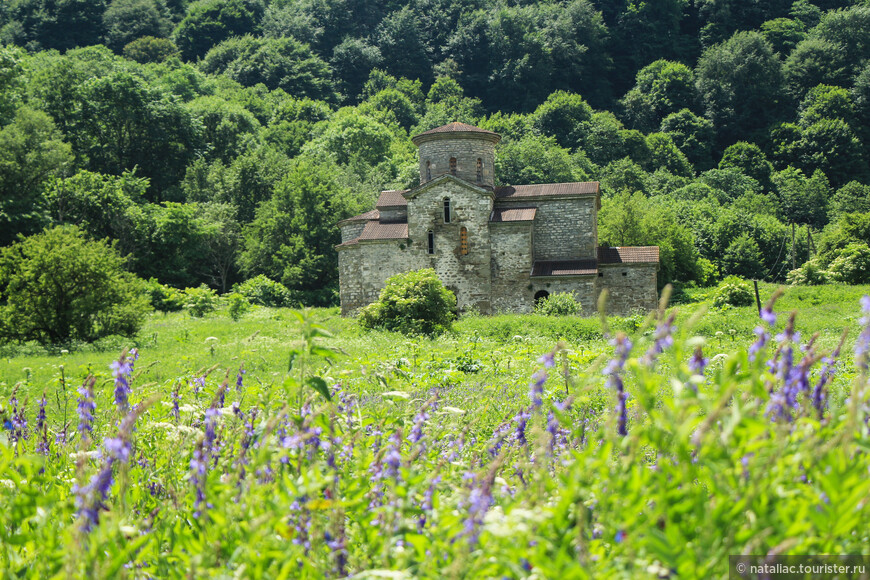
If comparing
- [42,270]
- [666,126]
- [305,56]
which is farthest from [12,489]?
[305,56]

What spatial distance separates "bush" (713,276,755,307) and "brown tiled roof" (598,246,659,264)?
362 centimetres

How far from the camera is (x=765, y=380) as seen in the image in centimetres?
249

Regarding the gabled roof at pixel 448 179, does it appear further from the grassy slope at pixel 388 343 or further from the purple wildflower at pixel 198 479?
the purple wildflower at pixel 198 479

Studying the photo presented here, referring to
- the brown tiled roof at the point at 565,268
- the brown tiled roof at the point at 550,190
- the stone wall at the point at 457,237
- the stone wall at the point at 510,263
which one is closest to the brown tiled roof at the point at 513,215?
the stone wall at the point at 510,263

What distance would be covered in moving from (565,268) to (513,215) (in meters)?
3.35

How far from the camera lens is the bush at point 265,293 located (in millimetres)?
38281

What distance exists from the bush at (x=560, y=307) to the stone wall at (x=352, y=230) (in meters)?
12.1

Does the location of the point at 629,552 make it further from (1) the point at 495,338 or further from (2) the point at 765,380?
(1) the point at 495,338

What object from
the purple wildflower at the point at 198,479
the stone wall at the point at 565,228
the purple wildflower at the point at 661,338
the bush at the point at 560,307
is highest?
the stone wall at the point at 565,228

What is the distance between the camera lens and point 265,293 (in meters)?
38.5

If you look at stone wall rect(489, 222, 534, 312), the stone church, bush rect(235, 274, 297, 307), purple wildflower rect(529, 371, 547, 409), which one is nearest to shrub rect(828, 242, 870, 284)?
the stone church

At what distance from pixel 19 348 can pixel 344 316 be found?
16008mm

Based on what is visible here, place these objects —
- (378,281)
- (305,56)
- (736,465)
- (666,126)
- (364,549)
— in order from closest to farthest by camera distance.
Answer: (736,465) < (364,549) < (378,281) < (666,126) < (305,56)

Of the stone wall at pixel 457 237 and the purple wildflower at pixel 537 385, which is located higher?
the stone wall at pixel 457 237
